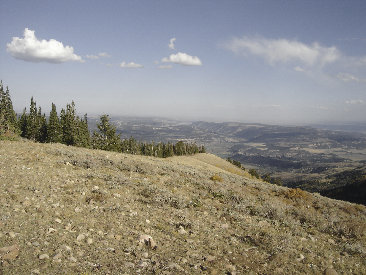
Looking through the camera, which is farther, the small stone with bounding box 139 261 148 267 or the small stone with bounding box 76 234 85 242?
the small stone with bounding box 76 234 85 242

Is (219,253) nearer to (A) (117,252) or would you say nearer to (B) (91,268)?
(A) (117,252)

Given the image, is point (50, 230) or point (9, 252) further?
point (50, 230)

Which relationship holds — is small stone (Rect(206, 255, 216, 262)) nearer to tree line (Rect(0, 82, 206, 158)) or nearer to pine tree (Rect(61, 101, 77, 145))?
tree line (Rect(0, 82, 206, 158))

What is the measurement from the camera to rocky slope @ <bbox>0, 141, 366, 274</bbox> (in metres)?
6.96

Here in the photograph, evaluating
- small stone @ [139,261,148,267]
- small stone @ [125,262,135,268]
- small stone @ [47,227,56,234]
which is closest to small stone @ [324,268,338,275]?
small stone @ [139,261,148,267]

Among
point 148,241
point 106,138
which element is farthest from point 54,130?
point 148,241

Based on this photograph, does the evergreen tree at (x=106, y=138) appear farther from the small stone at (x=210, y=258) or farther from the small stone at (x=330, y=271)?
the small stone at (x=330, y=271)

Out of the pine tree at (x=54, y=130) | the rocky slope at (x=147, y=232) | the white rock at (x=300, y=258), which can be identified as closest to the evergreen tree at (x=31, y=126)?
the pine tree at (x=54, y=130)

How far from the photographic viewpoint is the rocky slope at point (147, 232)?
696 centimetres

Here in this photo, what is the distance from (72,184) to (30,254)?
21.7 feet

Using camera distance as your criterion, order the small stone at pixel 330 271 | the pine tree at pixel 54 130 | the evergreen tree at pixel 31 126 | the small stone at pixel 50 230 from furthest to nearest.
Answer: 1. the evergreen tree at pixel 31 126
2. the pine tree at pixel 54 130
3. the small stone at pixel 50 230
4. the small stone at pixel 330 271

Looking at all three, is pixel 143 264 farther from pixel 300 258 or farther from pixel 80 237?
pixel 300 258

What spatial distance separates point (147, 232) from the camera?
29.4 ft

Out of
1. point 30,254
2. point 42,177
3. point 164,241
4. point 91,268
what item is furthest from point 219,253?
point 42,177
